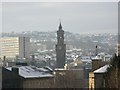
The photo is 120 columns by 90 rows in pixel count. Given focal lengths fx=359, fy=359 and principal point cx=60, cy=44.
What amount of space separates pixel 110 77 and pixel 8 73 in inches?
107

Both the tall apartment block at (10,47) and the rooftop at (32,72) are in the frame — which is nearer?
the tall apartment block at (10,47)

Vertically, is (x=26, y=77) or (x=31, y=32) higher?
(x=31, y=32)

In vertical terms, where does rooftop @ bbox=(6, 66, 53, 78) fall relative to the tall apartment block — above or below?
below

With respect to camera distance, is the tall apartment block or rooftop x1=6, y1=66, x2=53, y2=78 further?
rooftop x1=6, y1=66, x2=53, y2=78

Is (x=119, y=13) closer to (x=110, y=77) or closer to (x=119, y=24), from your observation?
(x=119, y=24)

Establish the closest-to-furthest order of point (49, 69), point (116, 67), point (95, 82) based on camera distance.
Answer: point (116, 67)
point (95, 82)
point (49, 69)

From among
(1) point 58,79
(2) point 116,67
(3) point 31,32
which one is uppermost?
(3) point 31,32

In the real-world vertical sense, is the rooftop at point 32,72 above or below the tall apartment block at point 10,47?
below

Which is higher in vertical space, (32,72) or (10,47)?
(10,47)

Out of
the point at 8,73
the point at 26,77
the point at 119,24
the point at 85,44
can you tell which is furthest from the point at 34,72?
the point at 119,24

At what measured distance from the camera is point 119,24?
3.01 metres

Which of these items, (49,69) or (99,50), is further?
(49,69)

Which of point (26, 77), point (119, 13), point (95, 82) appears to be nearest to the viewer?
point (119, 13)

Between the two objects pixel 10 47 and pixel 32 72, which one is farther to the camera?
pixel 32 72
